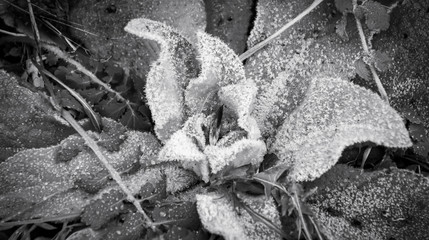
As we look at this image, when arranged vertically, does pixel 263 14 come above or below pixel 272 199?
above

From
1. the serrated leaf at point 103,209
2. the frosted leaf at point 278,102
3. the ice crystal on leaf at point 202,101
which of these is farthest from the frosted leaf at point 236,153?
the serrated leaf at point 103,209

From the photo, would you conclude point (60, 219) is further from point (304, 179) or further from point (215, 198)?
point (304, 179)

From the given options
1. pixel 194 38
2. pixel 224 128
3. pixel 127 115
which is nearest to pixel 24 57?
pixel 127 115

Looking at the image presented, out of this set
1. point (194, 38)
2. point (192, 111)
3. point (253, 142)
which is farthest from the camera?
point (194, 38)

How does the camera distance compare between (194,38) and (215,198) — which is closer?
(215,198)

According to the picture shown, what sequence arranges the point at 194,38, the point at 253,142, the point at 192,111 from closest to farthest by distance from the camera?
the point at 253,142 → the point at 192,111 → the point at 194,38

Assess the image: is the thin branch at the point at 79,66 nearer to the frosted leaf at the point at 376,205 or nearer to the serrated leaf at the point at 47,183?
the serrated leaf at the point at 47,183
